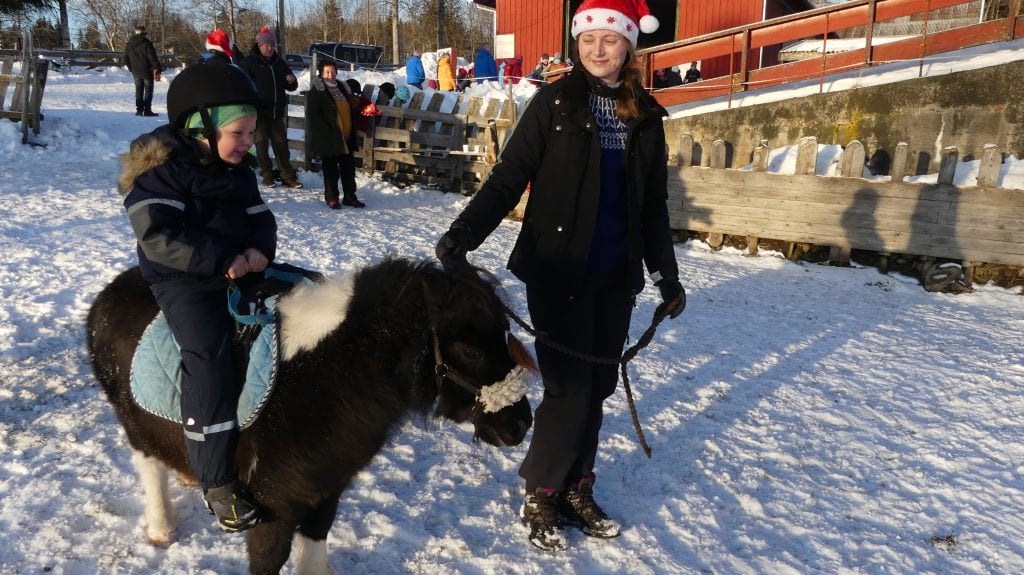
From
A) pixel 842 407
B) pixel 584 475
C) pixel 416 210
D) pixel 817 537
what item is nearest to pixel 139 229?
pixel 584 475

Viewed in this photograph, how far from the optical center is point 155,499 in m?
2.81

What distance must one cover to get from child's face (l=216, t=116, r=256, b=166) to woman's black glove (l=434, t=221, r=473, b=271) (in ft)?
3.06

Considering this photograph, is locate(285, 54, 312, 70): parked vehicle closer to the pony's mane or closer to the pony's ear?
the pony's mane

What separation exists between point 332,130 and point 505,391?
24.5 ft

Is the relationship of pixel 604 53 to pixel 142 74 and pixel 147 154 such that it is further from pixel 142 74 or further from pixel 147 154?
pixel 142 74

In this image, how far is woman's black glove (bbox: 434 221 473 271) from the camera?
225cm

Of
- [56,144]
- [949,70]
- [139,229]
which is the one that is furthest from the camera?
[56,144]

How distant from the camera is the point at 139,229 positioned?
2.24m

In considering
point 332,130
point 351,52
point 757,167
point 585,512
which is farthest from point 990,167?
point 351,52

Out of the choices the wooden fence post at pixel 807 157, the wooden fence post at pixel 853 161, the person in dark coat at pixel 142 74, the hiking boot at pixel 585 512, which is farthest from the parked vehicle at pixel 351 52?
the hiking boot at pixel 585 512

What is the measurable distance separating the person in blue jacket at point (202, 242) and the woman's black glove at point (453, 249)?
0.76m

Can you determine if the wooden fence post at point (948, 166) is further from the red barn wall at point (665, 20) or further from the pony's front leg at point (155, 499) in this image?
the red barn wall at point (665, 20)

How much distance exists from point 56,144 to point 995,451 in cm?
1383

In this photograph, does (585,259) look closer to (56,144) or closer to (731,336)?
(731,336)
